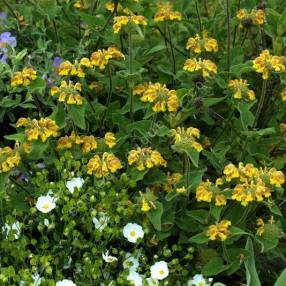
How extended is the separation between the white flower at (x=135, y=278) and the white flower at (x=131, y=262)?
0.02 metres

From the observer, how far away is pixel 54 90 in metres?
2.10

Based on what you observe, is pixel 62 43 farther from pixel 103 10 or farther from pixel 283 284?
pixel 283 284

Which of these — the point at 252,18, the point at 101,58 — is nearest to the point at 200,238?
the point at 101,58

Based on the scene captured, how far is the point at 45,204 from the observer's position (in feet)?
6.83

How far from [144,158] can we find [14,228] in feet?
1.38

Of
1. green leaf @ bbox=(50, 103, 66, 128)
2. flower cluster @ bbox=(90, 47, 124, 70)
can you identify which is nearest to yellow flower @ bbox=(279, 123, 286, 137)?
flower cluster @ bbox=(90, 47, 124, 70)

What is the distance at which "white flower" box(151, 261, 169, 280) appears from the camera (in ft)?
6.78

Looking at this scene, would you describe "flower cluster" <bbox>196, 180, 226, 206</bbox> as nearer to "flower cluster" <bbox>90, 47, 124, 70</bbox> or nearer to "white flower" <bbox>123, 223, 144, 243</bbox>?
"white flower" <bbox>123, 223, 144, 243</bbox>

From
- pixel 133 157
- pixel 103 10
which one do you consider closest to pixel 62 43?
pixel 103 10

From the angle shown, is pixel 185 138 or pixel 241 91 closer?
pixel 185 138

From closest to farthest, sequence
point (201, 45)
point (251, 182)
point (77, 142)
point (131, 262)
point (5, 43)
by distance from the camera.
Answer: point (251, 182)
point (131, 262)
point (77, 142)
point (201, 45)
point (5, 43)

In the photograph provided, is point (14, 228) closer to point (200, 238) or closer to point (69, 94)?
point (69, 94)

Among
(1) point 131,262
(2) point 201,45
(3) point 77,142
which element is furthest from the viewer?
(2) point 201,45

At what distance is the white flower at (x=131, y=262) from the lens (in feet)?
6.83
